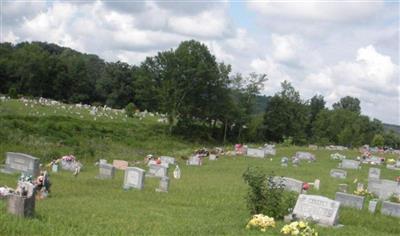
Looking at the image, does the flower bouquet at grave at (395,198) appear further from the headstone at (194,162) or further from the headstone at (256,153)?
the headstone at (256,153)

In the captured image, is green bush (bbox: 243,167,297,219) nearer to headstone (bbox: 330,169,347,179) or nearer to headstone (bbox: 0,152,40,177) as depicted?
headstone (bbox: 0,152,40,177)

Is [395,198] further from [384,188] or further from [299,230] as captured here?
[299,230]

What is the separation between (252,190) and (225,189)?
21.8 feet

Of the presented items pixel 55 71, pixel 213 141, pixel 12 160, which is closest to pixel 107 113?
pixel 213 141

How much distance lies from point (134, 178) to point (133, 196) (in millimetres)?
2741

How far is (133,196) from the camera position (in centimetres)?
1947

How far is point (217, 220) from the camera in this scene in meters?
15.0

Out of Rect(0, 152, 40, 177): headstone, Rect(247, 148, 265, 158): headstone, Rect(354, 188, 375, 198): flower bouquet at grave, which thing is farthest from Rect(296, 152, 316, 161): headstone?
Rect(0, 152, 40, 177): headstone

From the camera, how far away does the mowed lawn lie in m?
12.0

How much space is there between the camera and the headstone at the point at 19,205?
463 inches

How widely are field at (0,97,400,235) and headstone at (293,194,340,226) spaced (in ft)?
1.52

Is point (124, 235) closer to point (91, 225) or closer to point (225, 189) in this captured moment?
point (91, 225)

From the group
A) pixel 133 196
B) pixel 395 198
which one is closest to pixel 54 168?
pixel 133 196

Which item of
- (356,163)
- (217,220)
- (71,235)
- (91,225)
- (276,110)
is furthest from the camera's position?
(276,110)
